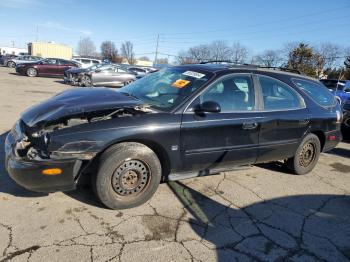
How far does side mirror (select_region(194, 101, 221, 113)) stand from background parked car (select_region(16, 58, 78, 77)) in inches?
764

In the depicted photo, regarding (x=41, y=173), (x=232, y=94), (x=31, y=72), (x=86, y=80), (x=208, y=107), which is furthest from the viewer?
(x=31, y=72)

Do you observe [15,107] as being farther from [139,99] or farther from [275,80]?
[275,80]

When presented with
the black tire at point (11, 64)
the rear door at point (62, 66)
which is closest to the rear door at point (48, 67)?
the rear door at point (62, 66)

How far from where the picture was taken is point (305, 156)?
17.0 ft

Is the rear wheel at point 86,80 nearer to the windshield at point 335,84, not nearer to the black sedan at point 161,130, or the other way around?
the windshield at point 335,84

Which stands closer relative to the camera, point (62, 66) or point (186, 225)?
point (186, 225)

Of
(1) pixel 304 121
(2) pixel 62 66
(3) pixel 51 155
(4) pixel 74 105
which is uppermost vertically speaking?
(2) pixel 62 66

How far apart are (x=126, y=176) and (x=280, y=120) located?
238 cm

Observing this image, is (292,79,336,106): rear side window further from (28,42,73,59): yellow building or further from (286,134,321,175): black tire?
(28,42,73,59): yellow building

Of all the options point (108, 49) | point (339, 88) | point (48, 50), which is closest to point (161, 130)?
point (339, 88)

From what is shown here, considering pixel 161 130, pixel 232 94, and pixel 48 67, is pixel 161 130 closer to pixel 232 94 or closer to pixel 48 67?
pixel 232 94

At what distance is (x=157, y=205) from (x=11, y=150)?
1.70 meters

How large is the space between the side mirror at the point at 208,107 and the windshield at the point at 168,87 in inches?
8.6

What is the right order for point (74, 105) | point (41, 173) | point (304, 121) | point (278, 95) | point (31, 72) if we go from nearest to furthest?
point (41, 173), point (74, 105), point (278, 95), point (304, 121), point (31, 72)
